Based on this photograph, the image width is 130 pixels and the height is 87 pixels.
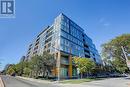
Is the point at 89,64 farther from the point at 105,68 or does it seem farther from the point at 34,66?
the point at 105,68

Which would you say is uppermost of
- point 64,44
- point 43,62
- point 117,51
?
point 64,44

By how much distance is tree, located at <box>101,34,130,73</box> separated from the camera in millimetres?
53031

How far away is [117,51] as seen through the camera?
54.6m

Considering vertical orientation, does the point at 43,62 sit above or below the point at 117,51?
below

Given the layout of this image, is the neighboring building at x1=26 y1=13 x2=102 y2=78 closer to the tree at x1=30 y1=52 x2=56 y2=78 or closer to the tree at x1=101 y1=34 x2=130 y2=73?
the tree at x1=30 y1=52 x2=56 y2=78

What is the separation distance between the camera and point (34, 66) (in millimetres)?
57375

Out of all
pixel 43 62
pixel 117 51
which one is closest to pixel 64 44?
pixel 43 62

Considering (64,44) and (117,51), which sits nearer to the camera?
(117,51)

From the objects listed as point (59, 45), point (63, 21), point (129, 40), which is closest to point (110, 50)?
point (129, 40)

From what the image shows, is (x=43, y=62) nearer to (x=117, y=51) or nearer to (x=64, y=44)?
(x=64, y=44)

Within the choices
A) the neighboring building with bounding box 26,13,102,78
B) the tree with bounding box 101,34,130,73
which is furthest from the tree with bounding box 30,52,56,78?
the tree with bounding box 101,34,130,73

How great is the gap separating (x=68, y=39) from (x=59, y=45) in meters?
7.66

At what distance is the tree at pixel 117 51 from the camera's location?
53031mm

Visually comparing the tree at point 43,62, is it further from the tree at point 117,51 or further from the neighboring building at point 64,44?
the tree at point 117,51
